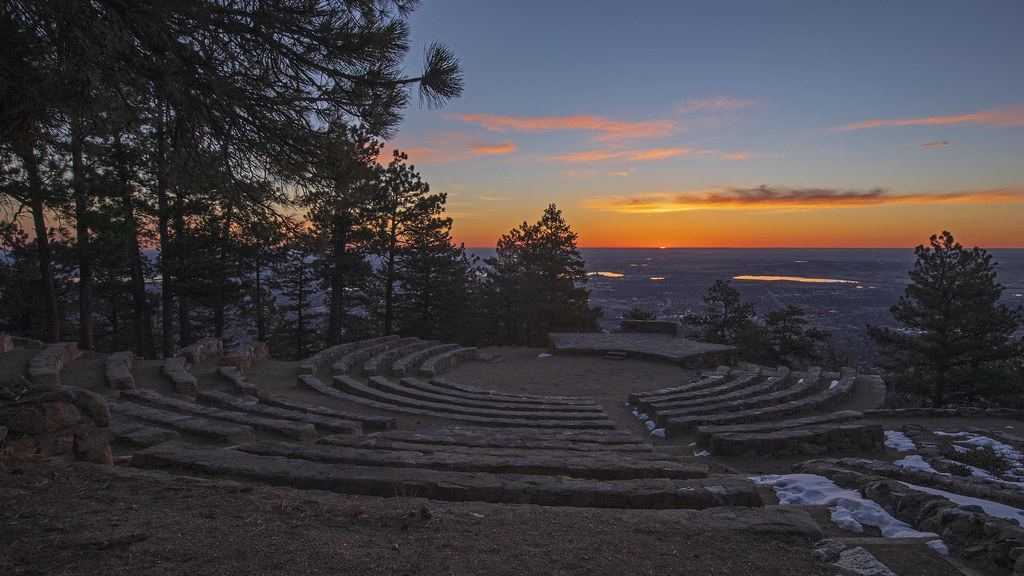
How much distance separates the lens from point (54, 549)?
123 inches

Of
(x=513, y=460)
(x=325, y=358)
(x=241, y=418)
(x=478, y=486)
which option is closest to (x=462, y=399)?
(x=241, y=418)

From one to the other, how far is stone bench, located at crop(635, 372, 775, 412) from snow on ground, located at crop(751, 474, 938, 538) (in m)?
5.39

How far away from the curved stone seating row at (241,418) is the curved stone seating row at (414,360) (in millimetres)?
7212

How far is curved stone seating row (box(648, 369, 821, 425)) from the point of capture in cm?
1078

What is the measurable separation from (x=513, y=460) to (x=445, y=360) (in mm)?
12951

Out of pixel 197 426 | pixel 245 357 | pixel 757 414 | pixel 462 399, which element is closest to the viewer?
pixel 197 426

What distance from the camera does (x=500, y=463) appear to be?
5656mm

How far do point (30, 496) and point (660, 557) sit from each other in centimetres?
507

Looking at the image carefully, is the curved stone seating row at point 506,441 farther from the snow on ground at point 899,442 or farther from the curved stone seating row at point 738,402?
the snow on ground at point 899,442

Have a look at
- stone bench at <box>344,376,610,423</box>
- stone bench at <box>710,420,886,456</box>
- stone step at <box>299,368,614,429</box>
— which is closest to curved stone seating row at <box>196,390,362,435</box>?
stone step at <box>299,368,614,429</box>

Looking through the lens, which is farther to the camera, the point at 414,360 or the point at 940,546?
the point at 414,360

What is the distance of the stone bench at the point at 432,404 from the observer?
1061 cm

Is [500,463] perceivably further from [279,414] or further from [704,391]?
[704,391]

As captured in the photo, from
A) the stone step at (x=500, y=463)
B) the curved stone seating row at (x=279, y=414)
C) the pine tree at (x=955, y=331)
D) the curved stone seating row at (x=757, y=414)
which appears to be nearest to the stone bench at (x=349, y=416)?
the curved stone seating row at (x=279, y=414)
